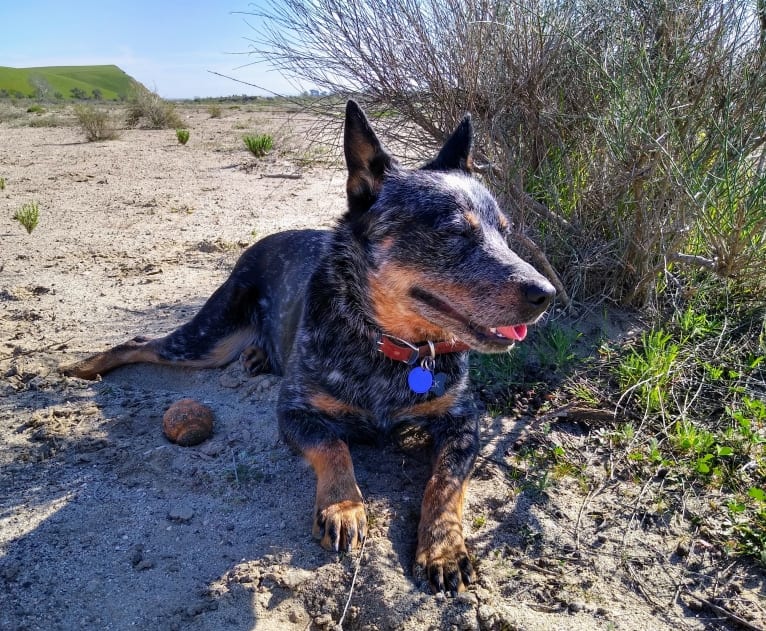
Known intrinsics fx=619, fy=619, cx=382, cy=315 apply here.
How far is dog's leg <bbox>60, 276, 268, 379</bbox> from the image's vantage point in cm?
439

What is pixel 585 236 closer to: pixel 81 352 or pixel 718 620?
pixel 718 620

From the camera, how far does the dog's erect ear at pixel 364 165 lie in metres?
3.24

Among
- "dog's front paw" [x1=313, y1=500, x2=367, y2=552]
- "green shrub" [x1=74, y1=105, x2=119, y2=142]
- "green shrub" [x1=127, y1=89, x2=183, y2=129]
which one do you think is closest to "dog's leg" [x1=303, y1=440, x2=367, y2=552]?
"dog's front paw" [x1=313, y1=500, x2=367, y2=552]

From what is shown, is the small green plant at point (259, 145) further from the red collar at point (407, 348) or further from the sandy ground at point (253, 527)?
the red collar at point (407, 348)

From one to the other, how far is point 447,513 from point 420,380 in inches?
28.0

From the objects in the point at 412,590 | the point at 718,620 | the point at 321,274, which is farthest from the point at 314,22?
the point at 718,620

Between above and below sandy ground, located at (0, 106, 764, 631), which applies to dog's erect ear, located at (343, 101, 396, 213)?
above

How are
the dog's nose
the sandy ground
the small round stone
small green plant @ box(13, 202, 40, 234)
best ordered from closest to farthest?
1. the sandy ground
2. the dog's nose
3. the small round stone
4. small green plant @ box(13, 202, 40, 234)

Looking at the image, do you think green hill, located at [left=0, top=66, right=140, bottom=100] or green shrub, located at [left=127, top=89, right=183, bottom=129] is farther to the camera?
green hill, located at [left=0, top=66, right=140, bottom=100]

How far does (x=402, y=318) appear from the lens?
124 inches

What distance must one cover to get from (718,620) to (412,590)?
1.13 meters

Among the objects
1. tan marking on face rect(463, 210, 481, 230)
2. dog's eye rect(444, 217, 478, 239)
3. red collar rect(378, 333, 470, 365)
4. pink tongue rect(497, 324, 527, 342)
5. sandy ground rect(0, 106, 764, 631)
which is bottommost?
sandy ground rect(0, 106, 764, 631)

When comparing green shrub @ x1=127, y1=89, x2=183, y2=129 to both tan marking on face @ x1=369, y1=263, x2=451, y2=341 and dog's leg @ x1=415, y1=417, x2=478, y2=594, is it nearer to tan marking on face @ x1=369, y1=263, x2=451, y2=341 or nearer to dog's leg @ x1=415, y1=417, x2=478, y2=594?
tan marking on face @ x1=369, y1=263, x2=451, y2=341

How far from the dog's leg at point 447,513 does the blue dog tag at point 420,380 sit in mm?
265
